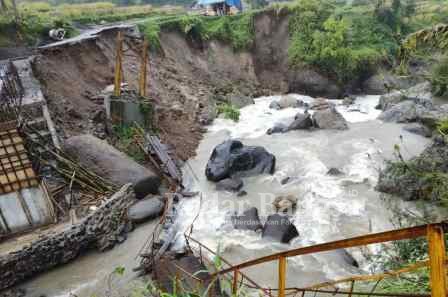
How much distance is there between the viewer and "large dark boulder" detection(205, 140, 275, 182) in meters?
13.4

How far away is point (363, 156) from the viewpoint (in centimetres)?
1440

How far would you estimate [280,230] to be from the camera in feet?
31.6

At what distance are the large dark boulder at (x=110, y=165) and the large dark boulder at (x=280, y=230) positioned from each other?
408 cm

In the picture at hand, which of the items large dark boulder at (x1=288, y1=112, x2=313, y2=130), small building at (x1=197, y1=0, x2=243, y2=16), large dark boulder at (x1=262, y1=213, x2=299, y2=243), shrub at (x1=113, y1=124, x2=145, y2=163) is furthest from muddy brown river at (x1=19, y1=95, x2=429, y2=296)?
small building at (x1=197, y1=0, x2=243, y2=16)

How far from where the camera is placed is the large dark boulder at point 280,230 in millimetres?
9527

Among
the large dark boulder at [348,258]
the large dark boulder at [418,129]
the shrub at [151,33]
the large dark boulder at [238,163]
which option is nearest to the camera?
the large dark boulder at [348,258]

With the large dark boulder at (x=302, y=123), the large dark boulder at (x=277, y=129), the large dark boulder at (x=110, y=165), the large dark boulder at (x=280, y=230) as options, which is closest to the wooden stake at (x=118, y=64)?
the large dark boulder at (x=110, y=165)

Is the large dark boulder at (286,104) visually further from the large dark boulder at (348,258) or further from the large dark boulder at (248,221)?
the large dark boulder at (348,258)

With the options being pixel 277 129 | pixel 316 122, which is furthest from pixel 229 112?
pixel 316 122

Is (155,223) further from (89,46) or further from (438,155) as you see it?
(89,46)

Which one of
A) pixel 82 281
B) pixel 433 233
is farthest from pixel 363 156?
pixel 433 233

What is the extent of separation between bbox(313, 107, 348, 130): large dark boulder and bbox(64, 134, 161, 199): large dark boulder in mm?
9702

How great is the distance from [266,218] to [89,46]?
13.4 metres

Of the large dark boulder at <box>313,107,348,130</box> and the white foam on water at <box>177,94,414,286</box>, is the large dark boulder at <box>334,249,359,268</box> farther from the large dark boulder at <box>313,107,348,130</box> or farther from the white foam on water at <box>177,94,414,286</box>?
the large dark boulder at <box>313,107,348,130</box>
